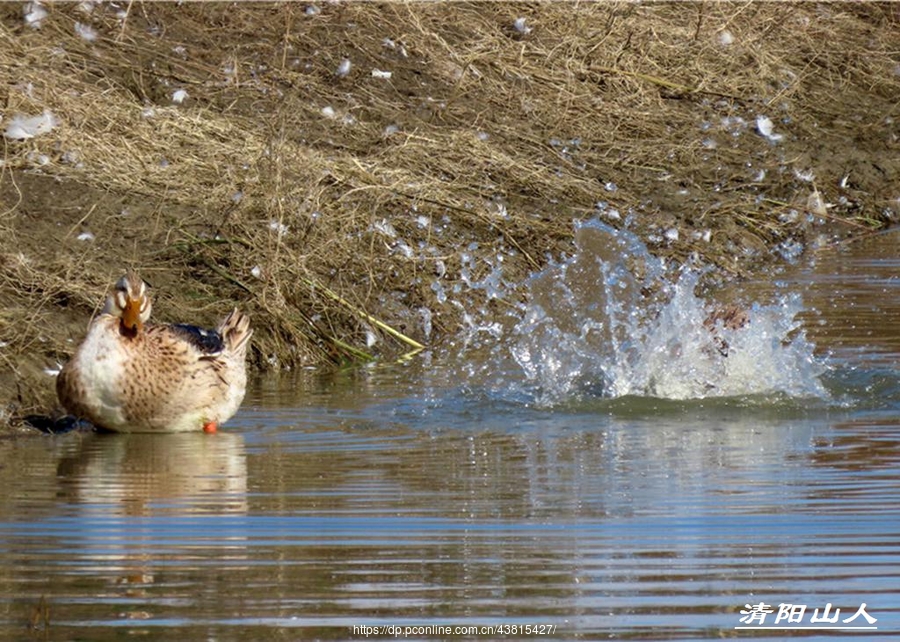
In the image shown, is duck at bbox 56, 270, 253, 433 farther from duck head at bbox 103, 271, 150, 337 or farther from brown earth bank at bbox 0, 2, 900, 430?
brown earth bank at bbox 0, 2, 900, 430

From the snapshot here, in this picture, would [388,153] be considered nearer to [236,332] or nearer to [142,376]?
[236,332]

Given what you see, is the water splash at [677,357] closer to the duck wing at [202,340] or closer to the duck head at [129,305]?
the duck wing at [202,340]

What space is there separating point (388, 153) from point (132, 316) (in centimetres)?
469

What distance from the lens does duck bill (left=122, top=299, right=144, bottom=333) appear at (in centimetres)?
841

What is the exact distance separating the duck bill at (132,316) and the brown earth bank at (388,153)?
2.09ft

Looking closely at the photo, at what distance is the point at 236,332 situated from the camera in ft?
29.5

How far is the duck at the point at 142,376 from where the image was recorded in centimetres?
830

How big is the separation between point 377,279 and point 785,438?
4.00 meters

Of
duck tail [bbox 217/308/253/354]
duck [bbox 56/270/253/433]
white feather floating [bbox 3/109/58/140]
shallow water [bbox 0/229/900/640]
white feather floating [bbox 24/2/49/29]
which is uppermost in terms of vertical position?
white feather floating [bbox 24/2/49/29]

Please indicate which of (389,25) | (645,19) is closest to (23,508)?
(389,25)

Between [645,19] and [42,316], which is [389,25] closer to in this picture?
[645,19]

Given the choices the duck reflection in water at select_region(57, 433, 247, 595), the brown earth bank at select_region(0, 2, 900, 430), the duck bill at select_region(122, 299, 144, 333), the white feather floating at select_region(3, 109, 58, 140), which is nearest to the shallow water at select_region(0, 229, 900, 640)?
the duck reflection in water at select_region(57, 433, 247, 595)

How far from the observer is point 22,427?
8484mm

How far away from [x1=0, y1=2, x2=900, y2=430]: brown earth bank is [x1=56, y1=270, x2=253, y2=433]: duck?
443mm
